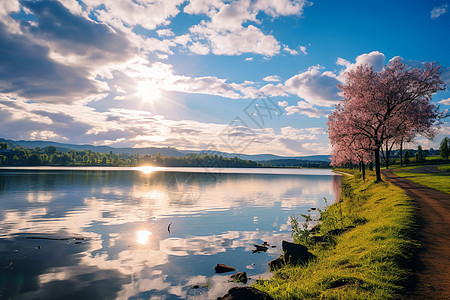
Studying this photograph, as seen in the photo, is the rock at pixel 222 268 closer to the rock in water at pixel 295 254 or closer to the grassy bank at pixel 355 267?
the grassy bank at pixel 355 267

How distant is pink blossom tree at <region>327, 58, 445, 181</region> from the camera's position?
43156 millimetres

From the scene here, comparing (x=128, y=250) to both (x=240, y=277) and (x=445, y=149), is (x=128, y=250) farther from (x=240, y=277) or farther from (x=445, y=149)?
(x=445, y=149)

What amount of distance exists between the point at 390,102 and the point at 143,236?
42.5 m

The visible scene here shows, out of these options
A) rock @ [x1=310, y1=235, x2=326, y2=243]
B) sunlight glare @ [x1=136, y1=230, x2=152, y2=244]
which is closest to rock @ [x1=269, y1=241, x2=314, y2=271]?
rock @ [x1=310, y1=235, x2=326, y2=243]

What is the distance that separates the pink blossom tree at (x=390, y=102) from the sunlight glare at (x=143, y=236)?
36588 millimetres

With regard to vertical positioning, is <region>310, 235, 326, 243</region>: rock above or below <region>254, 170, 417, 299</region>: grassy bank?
below

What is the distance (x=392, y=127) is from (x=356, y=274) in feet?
138

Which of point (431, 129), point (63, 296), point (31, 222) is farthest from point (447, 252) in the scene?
point (431, 129)

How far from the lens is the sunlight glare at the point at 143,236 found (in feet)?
77.1

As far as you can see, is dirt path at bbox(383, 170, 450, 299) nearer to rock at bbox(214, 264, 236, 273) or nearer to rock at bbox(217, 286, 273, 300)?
rock at bbox(217, 286, 273, 300)

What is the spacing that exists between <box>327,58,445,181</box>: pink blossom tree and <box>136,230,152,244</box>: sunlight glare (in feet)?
120

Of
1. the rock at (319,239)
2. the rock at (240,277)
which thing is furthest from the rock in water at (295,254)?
the rock at (319,239)

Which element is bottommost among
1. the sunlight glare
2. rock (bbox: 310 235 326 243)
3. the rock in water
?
the sunlight glare

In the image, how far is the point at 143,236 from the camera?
25.1m
